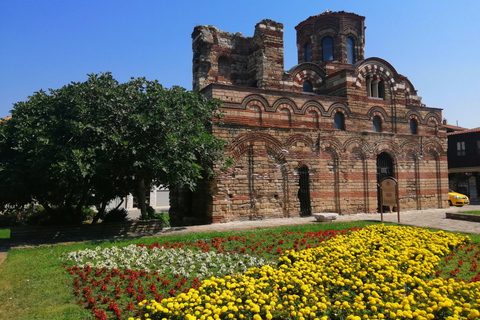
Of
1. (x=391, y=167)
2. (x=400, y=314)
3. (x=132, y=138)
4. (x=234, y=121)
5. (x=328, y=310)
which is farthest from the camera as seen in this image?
(x=391, y=167)

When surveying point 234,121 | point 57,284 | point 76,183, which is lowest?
point 57,284

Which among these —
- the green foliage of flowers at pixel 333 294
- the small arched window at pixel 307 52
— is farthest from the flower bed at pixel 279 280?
the small arched window at pixel 307 52

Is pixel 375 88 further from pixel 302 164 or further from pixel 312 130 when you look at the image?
pixel 302 164

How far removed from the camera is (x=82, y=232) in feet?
35.8

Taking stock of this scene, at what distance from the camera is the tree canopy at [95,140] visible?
955 cm

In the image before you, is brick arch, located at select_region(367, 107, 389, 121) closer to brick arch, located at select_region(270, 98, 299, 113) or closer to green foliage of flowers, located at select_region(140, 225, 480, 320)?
brick arch, located at select_region(270, 98, 299, 113)

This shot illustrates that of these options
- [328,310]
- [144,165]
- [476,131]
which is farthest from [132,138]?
[476,131]

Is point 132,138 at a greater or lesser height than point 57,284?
greater

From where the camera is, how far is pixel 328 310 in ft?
13.6

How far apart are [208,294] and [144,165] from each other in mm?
6851

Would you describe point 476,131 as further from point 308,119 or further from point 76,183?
point 76,183

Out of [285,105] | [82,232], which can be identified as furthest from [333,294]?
[285,105]

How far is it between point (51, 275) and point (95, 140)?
15.2 feet

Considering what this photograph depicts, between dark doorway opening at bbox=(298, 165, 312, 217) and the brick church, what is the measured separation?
1.9 inches
